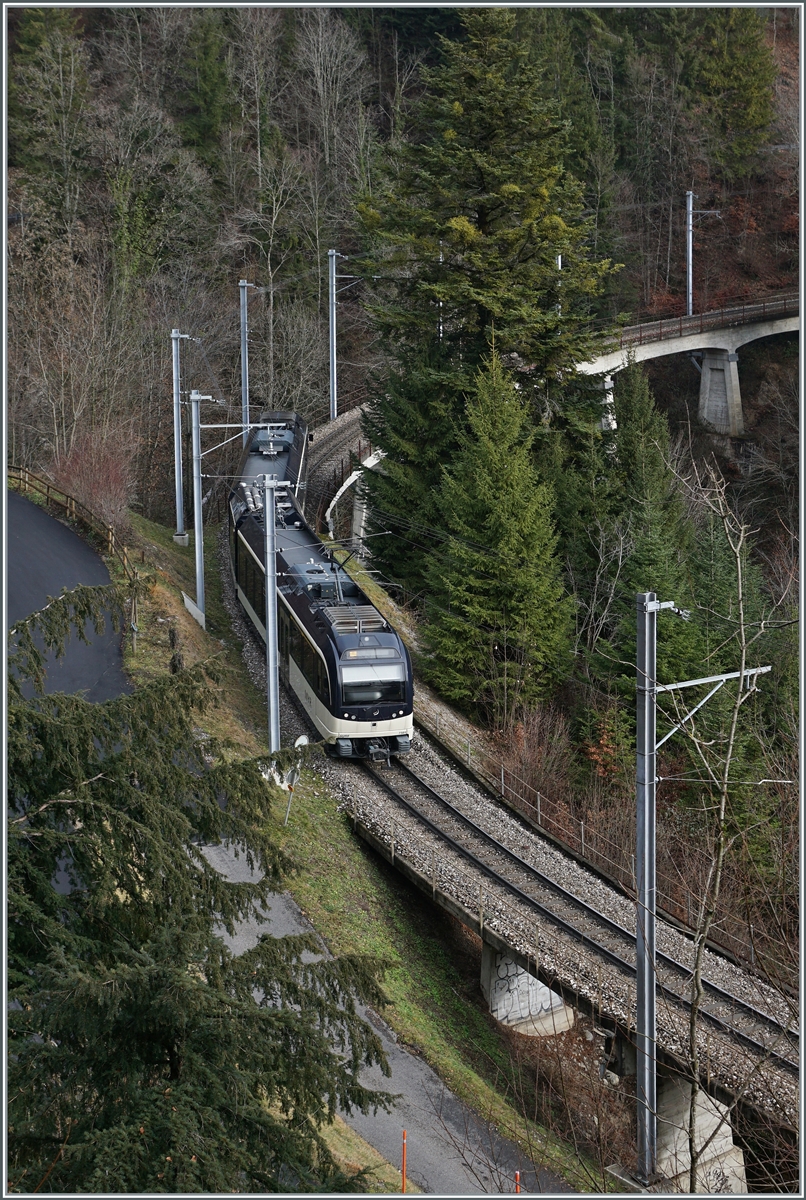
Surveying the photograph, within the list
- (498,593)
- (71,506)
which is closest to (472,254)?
(498,593)

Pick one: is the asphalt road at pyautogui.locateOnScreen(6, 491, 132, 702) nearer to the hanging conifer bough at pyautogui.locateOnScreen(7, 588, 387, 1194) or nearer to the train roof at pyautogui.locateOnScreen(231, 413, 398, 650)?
the train roof at pyautogui.locateOnScreen(231, 413, 398, 650)

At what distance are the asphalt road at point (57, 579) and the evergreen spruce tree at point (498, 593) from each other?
7.63 meters

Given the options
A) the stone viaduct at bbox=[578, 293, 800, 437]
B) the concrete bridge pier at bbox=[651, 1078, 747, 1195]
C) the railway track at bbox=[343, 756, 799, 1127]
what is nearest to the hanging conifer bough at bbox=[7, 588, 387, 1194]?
the railway track at bbox=[343, 756, 799, 1127]

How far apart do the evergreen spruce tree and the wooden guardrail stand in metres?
7.78

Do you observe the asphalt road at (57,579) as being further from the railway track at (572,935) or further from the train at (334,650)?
the railway track at (572,935)

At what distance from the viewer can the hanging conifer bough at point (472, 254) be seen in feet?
103

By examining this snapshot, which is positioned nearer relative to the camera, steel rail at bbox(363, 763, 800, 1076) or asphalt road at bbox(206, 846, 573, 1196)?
asphalt road at bbox(206, 846, 573, 1196)

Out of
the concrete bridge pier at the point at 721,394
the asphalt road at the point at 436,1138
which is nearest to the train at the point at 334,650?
the asphalt road at the point at 436,1138

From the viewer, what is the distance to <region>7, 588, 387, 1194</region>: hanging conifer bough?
23.7 feet

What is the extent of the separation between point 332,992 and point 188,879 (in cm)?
134

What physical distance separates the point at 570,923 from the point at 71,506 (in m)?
20.8

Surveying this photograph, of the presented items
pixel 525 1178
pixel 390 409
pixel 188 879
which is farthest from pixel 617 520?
pixel 188 879

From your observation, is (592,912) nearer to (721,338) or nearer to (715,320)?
(721,338)

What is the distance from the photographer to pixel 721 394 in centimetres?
5916
